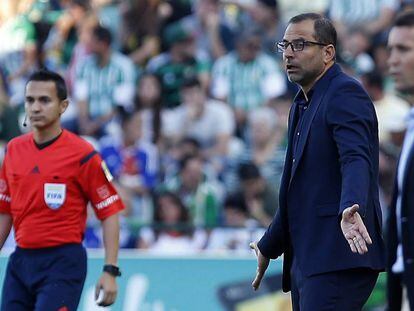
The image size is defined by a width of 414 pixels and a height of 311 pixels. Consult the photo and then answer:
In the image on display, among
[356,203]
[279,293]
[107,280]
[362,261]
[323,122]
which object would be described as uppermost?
[323,122]

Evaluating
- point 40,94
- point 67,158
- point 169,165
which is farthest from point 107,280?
point 169,165

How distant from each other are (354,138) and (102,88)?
8768mm

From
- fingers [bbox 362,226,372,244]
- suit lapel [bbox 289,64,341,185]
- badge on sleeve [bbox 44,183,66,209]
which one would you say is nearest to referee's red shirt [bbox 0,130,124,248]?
badge on sleeve [bbox 44,183,66,209]

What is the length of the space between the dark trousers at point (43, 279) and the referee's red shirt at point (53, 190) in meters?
0.08

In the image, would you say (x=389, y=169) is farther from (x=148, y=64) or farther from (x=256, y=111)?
(x=148, y=64)

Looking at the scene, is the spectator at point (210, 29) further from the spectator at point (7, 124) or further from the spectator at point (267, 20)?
the spectator at point (7, 124)

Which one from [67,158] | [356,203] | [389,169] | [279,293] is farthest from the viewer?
[389,169]

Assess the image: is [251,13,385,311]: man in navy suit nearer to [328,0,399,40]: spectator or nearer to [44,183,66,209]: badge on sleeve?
[44,183,66,209]: badge on sleeve

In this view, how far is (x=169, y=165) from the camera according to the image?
13289 millimetres

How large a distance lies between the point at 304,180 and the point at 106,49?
8513mm

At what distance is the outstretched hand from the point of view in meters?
5.09

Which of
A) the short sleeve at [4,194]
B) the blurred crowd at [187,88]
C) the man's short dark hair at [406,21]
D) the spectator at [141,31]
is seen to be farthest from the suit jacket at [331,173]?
the spectator at [141,31]

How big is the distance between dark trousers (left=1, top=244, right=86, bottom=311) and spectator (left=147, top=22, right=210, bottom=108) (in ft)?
21.9

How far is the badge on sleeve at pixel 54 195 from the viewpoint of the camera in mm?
7262
